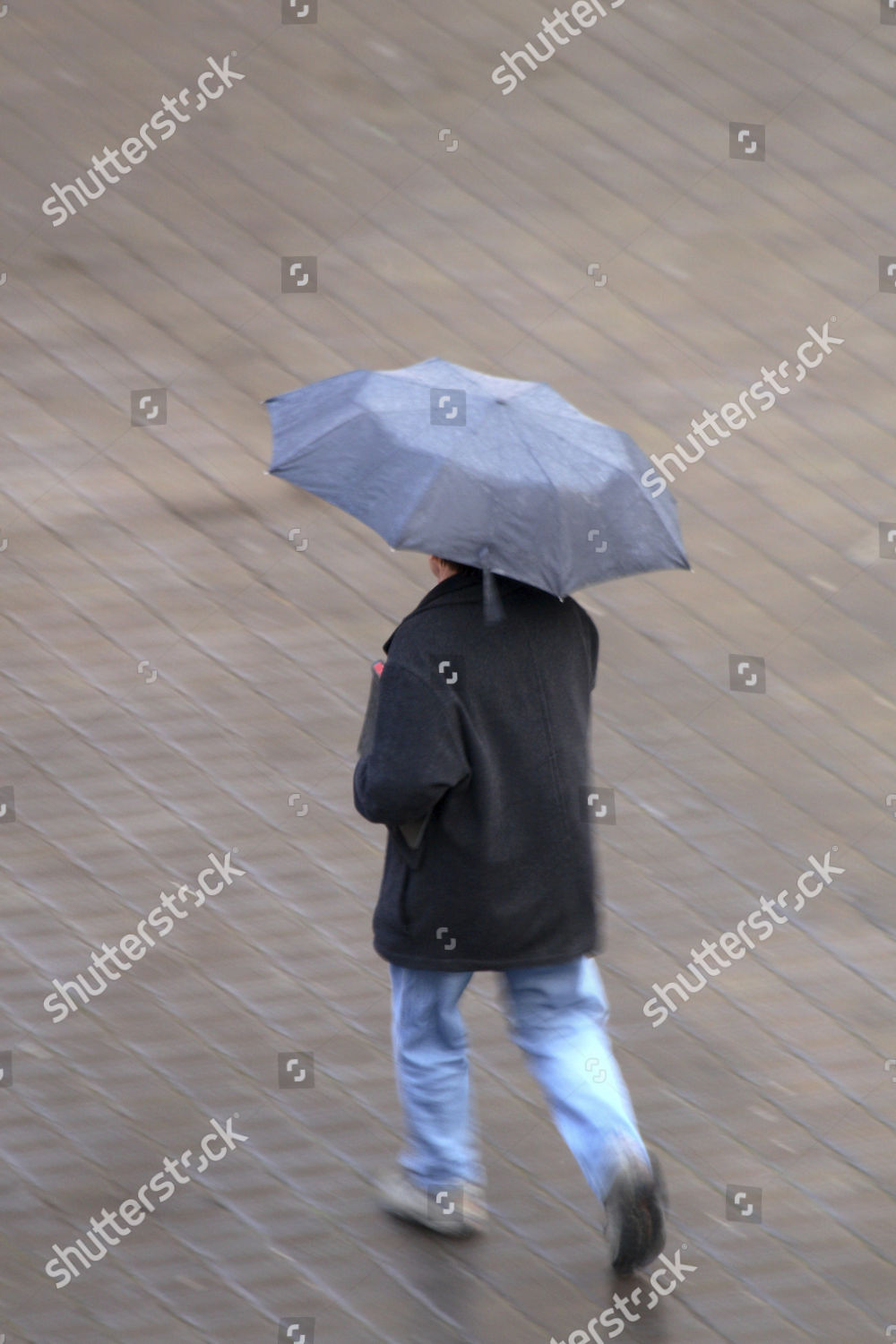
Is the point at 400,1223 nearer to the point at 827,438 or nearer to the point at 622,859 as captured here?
the point at 622,859

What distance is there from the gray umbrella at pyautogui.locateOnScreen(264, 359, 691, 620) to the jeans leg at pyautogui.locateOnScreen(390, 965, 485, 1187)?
2.84 feet

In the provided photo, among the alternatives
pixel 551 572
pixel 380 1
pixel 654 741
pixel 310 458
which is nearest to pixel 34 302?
pixel 380 1

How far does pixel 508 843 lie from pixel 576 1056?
50cm

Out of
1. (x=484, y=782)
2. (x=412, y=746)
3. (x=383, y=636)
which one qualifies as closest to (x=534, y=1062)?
(x=484, y=782)

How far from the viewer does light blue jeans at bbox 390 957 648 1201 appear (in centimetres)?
356

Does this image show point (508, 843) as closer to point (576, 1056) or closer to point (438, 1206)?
point (576, 1056)

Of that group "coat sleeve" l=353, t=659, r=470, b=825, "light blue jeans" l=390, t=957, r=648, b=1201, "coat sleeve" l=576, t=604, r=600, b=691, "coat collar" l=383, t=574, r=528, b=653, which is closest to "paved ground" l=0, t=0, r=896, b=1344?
"light blue jeans" l=390, t=957, r=648, b=1201

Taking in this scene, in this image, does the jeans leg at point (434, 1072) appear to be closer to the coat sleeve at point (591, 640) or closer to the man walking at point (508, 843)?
the man walking at point (508, 843)

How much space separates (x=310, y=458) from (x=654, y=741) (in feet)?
7.00

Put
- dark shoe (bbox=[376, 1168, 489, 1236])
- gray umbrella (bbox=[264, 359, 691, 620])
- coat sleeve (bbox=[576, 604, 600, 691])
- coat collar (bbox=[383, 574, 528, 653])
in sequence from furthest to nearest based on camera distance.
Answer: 1. dark shoe (bbox=[376, 1168, 489, 1236])
2. coat sleeve (bbox=[576, 604, 600, 691])
3. coat collar (bbox=[383, 574, 528, 653])
4. gray umbrella (bbox=[264, 359, 691, 620])

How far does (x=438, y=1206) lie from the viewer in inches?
152

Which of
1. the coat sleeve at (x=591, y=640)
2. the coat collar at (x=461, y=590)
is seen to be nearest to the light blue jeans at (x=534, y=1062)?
the coat sleeve at (x=591, y=640)

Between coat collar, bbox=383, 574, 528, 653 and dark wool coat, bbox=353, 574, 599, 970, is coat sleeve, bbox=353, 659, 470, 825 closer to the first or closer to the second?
dark wool coat, bbox=353, 574, 599, 970

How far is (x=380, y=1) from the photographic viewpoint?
7941 millimetres
